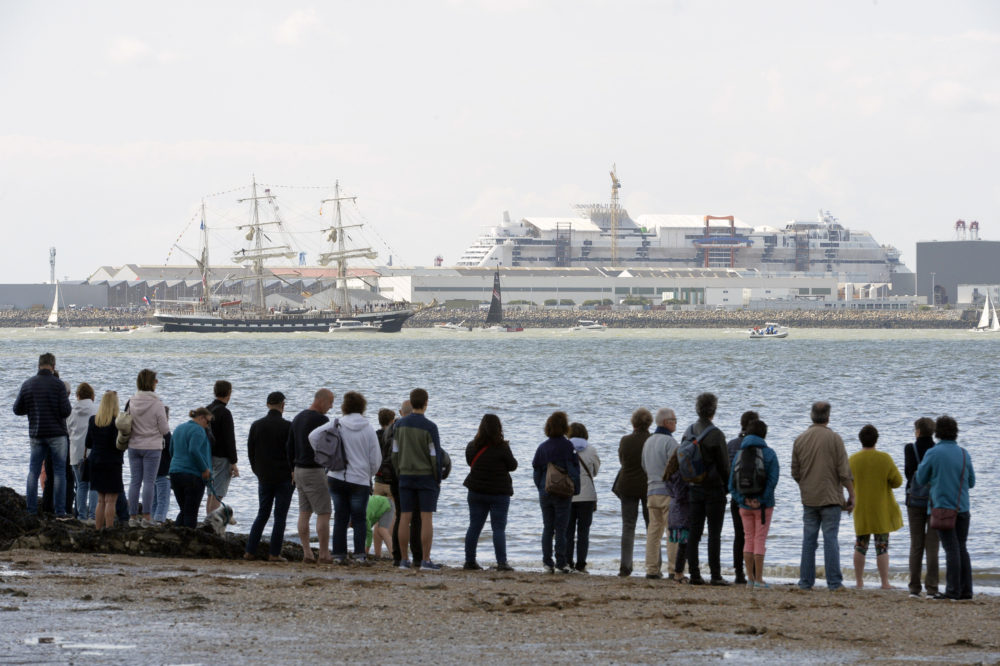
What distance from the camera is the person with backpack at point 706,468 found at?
10.6 m

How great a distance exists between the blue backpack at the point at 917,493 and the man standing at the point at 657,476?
1.73 metres

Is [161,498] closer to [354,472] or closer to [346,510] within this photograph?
[346,510]

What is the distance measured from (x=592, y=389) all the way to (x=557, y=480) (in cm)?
3635

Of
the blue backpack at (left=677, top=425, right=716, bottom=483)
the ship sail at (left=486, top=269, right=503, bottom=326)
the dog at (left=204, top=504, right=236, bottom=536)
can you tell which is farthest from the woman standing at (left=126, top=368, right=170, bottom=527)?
the ship sail at (left=486, top=269, right=503, bottom=326)

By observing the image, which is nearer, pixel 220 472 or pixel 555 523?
pixel 555 523

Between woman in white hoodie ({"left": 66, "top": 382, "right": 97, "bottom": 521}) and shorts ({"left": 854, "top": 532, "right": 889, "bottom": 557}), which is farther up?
woman in white hoodie ({"left": 66, "top": 382, "right": 97, "bottom": 521})

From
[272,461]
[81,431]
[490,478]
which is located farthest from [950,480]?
[81,431]

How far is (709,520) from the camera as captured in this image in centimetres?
1104

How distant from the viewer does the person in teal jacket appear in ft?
33.3

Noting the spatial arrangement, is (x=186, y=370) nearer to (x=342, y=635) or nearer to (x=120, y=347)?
(x=120, y=347)

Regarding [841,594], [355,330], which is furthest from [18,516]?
[355,330]

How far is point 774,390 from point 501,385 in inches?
354

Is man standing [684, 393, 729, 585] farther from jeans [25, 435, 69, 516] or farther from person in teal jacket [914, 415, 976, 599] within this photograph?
jeans [25, 435, 69, 516]

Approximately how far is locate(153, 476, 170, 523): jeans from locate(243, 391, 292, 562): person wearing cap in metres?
1.39
